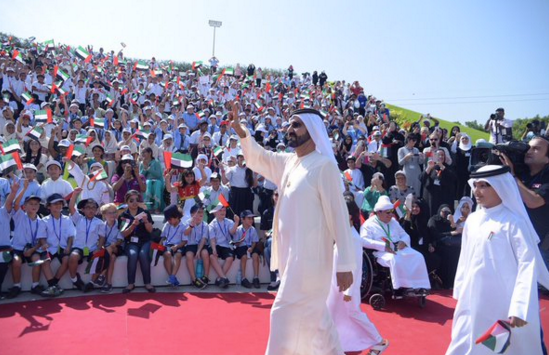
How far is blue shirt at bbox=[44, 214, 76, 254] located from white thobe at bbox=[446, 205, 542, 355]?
5.70 meters

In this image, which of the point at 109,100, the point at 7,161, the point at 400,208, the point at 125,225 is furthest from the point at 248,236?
the point at 109,100

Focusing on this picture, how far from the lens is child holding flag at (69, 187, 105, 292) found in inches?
278

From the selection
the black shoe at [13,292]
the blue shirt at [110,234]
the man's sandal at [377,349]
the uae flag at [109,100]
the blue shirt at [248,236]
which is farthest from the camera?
the uae flag at [109,100]

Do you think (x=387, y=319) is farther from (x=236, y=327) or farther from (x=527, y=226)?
(x=527, y=226)

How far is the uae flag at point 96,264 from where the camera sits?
23.5ft

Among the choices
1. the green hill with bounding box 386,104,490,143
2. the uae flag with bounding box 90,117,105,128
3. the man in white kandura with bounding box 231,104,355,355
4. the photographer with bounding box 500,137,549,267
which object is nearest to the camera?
the man in white kandura with bounding box 231,104,355,355

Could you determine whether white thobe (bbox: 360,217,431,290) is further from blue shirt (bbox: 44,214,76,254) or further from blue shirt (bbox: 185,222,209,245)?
blue shirt (bbox: 44,214,76,254)

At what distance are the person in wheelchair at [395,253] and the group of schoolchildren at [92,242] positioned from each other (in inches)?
81.1

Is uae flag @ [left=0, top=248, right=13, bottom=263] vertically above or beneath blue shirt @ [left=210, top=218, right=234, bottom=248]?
beneath

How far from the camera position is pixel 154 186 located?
9.80 meters

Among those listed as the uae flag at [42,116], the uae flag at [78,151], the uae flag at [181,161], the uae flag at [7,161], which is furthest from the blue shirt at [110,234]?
the uae flag at [42,116]

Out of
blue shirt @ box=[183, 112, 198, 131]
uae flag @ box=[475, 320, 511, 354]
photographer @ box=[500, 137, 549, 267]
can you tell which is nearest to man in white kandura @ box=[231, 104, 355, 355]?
uae flag @ box=[475, 320, 511, 354]

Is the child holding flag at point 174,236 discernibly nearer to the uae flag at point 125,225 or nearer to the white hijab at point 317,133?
the uae flag at point 125,225

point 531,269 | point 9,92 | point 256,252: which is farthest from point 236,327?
point 9,92
